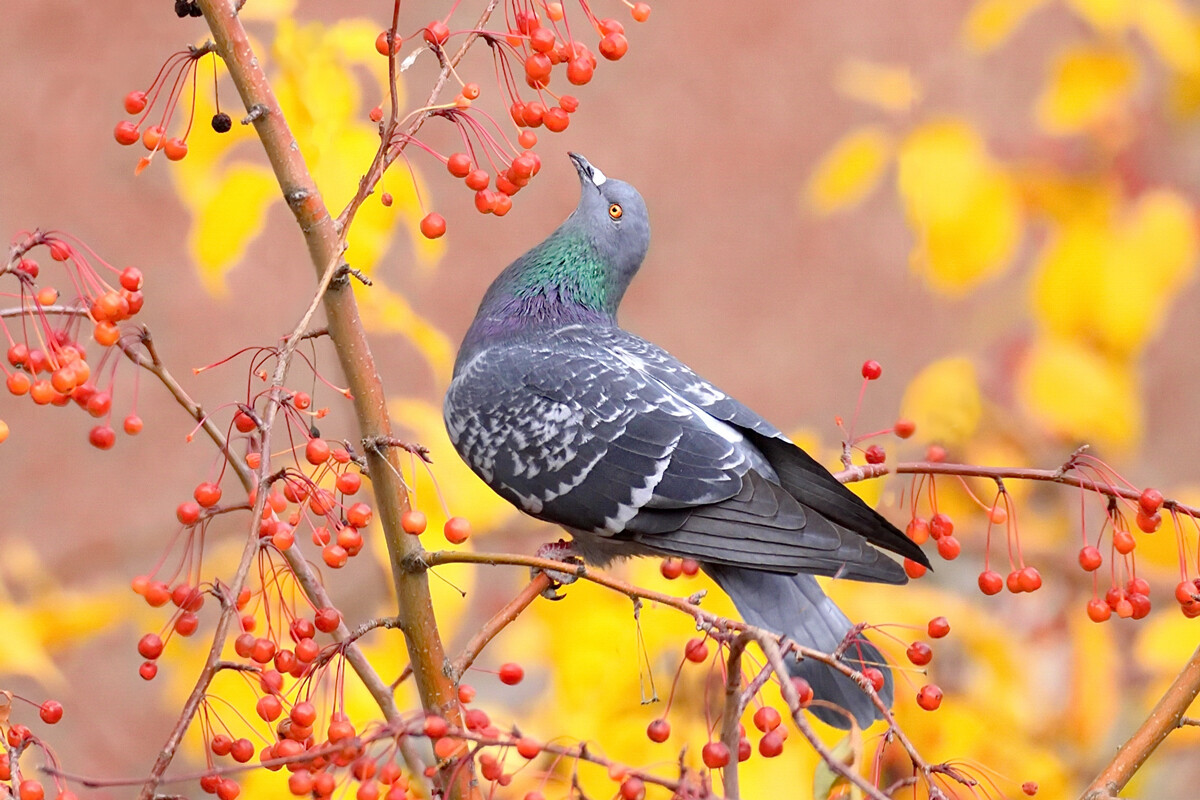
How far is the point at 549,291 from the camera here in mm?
1895

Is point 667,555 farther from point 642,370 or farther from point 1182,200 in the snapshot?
point 1182,200

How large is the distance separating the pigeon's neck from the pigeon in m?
0.03

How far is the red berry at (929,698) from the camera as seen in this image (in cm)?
110

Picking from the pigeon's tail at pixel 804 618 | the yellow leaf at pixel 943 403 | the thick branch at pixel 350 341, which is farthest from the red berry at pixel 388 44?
the yellow leaf at pixel 943 403

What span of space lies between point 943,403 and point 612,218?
607 millimetres

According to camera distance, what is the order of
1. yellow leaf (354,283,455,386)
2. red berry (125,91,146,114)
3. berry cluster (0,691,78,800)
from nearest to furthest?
berry cluster (0,691,78,800) → red berry (125,91,146,114) → yellow leaf (354,283,455,386)

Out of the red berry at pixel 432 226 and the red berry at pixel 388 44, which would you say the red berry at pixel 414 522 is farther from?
the red berry at pixel 388 44

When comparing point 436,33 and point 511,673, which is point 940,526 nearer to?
point 511,673

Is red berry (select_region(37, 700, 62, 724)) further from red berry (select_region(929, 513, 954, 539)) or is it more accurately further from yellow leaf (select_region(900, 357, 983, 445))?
yellow leaf (select_region(900, 357, 983, 445))

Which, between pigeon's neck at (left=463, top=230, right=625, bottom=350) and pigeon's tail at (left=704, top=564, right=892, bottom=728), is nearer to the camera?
pigeon's tail at (left=704, top=564, right=892, bottom=728)

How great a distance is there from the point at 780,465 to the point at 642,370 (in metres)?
0.25

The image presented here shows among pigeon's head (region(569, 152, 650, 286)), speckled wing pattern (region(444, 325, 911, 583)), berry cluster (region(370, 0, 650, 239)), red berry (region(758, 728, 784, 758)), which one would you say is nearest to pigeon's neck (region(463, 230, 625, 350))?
pigeon's head (region(569, 152, 650, 286))

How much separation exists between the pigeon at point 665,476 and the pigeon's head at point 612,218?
182mm

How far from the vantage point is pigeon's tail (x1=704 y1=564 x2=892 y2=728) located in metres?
1.55
